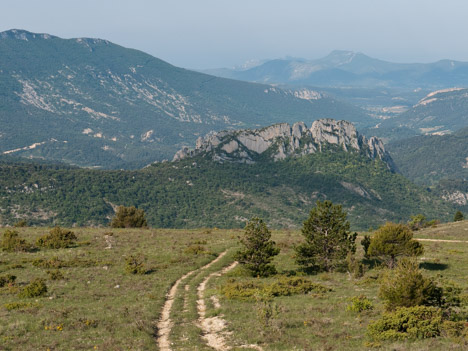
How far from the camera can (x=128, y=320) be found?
2867cm

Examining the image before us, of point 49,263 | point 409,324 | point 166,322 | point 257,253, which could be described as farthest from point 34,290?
point 409,324

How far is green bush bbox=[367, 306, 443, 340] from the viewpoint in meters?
23.4

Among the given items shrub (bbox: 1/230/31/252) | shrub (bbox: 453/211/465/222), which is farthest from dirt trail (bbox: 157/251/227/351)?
shrub (bbox: 453/211/465/222)

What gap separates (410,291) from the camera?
2641 centimetres

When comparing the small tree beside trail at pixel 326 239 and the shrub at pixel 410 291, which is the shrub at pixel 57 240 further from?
the shrub at pixel 410 291

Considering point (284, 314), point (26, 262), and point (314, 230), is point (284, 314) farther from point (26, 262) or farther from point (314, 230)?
point (26, 262)

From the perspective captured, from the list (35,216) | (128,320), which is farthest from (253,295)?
(35,216)

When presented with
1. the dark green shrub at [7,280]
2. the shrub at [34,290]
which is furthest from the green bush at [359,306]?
the dark green shrub at [7,280]

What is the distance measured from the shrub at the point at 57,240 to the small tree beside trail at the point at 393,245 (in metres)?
37.3

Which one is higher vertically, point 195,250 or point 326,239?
point 326,239

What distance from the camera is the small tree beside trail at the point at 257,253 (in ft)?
147

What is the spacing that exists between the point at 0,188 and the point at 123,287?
559ft

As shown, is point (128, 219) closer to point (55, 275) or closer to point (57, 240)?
point (57, 240)

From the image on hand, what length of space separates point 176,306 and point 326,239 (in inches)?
740
